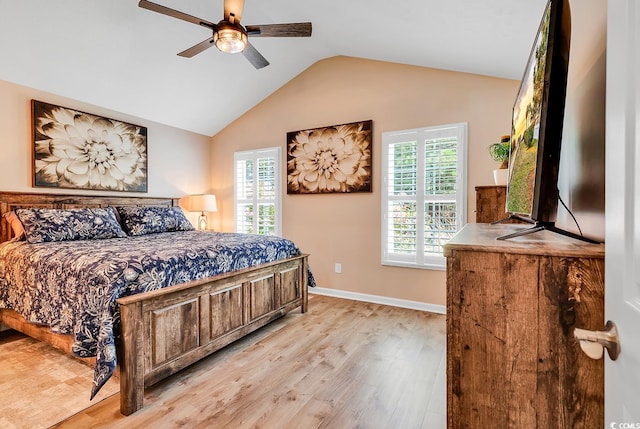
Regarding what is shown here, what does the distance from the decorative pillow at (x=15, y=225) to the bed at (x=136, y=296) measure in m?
0.03

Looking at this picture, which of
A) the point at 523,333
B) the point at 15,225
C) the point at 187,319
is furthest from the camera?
the point at 15,225

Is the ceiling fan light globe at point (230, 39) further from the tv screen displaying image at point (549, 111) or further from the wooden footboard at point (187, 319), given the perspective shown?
the tv screen displaying image at point (549, 111)

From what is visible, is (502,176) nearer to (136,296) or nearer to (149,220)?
(136,296)

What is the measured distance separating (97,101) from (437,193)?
A: 4.04 m

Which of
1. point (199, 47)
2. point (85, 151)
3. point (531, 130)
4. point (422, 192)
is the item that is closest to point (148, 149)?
point (85, 151)

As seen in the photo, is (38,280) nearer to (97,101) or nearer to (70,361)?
(70,361)

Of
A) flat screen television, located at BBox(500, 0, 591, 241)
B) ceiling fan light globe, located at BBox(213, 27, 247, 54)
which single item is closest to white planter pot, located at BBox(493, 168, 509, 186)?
flat screen television, located at BBox(500, 0, 591, 241)

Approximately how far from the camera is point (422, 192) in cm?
352

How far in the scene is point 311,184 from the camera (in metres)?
4.24

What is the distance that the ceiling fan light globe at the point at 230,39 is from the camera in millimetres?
2207

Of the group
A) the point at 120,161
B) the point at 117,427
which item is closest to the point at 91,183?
the point at 120,161

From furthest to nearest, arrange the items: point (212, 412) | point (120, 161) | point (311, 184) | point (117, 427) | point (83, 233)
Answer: point (311, 184) < point (120, 161) < point (83, 233) < point (212, 412) < point (117, 427)

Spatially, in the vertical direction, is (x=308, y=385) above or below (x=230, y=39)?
below

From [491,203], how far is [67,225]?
3.70 meters
